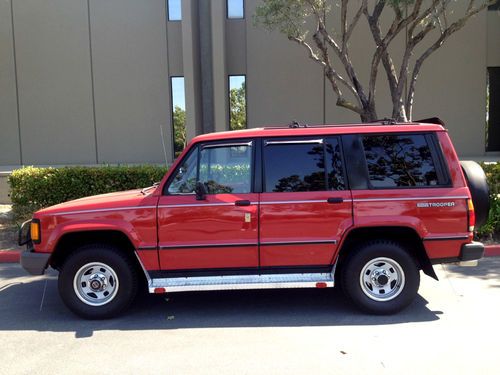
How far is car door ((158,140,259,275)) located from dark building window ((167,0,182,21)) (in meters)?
10.6

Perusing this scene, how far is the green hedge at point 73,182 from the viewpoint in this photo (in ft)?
28.7

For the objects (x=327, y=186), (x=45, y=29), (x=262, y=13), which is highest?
(x=45, y=29)

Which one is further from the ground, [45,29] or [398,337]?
[45,29]

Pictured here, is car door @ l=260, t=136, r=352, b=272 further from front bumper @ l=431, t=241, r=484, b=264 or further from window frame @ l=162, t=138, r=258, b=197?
front bumper @ l=431, t=241, r=484, b=264

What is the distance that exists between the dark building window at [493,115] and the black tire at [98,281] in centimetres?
1290

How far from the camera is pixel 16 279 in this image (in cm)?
674

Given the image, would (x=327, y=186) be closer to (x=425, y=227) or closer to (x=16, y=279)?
(x=425, y=227)

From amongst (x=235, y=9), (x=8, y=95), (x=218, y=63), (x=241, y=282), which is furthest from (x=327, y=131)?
(x=8, y=95)

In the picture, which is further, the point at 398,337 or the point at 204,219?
the point at 204,219

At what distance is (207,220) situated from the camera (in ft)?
16.2

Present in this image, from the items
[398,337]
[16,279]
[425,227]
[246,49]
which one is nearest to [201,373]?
[398,337]

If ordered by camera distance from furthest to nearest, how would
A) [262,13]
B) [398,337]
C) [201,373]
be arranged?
[262,13]
[398,337]
[201,373]

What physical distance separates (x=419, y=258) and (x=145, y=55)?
1157cm

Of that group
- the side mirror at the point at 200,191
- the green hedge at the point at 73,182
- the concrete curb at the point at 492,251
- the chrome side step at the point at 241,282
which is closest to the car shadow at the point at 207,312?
the chrome side step at the point at 241,282
